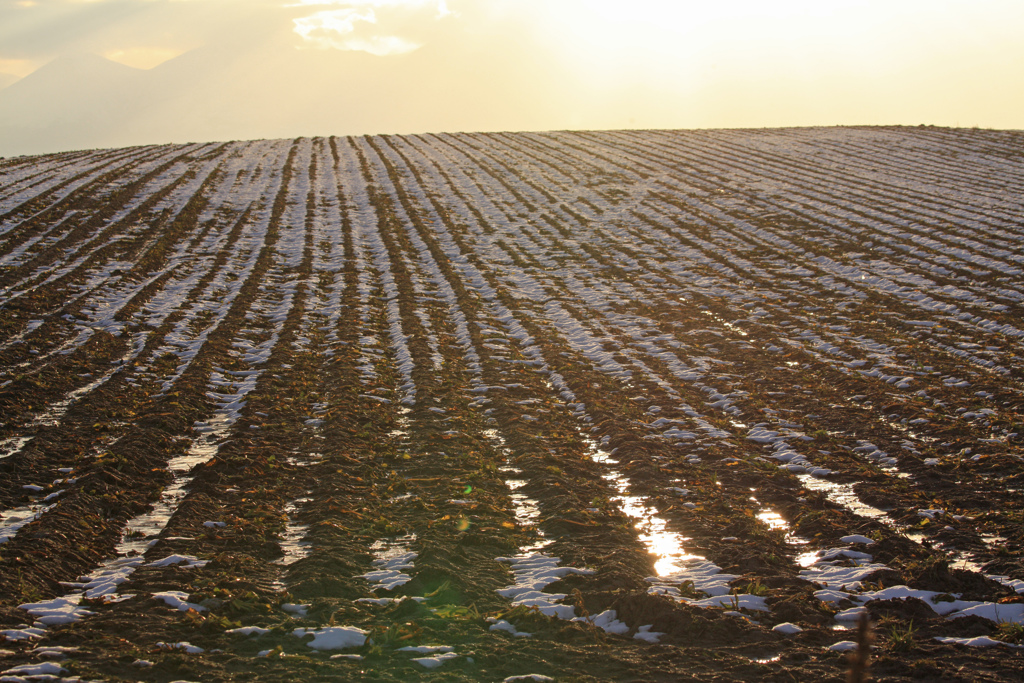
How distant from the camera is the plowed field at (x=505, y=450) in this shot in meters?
4.36

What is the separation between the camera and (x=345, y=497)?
250 inches

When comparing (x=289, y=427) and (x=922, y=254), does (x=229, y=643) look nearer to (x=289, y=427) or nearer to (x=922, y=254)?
(x=289, y=427)

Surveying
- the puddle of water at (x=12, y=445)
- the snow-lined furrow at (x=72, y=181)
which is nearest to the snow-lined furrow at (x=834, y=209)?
the puddle of water at (x=12, y=445)

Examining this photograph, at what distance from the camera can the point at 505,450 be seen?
7.55 m

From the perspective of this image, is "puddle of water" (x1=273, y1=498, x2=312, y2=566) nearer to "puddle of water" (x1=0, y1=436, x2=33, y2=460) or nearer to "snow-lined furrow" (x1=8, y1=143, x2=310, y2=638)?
"snow-lined furrow" (x1=8, y1=143, x2=310, y2=638)

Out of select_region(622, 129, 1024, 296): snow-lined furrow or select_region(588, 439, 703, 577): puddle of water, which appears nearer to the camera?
select_region(588, 439, 703, 577): puddle of water

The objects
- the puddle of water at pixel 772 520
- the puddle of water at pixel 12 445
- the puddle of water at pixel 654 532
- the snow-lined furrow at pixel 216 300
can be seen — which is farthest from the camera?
the snow-lined furrow at pixel 216 300

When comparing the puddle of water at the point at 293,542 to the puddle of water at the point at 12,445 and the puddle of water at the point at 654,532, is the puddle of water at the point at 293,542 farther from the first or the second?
Answer: the puddle of water at the point at 12,445

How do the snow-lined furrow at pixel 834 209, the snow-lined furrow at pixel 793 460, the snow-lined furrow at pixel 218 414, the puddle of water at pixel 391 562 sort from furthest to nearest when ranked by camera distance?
the snow-lined furrow at pixel 834 209 < the snow-lined furrow at pixel 793 460 < the puddle of water at pixel 391 562 < the snow-lined furrow at pixel 218 414

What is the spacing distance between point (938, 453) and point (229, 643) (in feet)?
23.2

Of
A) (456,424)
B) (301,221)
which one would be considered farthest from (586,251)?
(456,424)

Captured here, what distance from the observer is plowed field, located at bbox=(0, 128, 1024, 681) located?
4363 mm

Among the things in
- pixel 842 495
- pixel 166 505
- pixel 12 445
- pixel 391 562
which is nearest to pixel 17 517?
pixel 166 505

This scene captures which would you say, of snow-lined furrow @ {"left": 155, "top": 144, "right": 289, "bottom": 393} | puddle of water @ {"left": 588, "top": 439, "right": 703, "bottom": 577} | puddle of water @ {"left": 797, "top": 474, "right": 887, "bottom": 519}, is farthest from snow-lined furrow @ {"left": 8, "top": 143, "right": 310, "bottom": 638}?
puddle of water @ {"left": 797, "top": 474, "right": 887, "bottom": 519}
